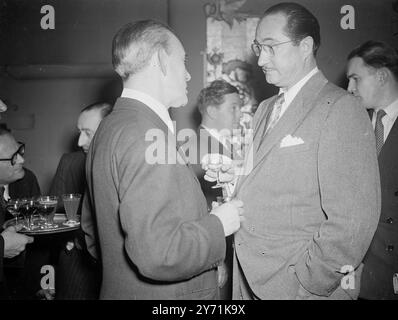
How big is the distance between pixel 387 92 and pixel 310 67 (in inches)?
37.1

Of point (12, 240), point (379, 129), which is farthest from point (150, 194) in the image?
point (379, 129)

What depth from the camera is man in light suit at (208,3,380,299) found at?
4.25 feet

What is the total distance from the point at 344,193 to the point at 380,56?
1410mm

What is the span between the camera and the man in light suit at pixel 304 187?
129 cm

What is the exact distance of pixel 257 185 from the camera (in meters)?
1.45

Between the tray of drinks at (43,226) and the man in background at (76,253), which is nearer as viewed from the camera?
the tray of drinks at (43,226)

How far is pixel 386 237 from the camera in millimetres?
2014

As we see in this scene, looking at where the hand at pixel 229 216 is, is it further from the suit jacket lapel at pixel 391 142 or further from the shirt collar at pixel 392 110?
the shirt collar at pixel 392 110

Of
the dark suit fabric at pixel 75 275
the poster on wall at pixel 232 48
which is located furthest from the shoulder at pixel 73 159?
the poster on wall at pixel 232 48

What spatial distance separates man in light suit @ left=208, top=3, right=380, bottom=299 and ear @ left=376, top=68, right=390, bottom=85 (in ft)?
2.90

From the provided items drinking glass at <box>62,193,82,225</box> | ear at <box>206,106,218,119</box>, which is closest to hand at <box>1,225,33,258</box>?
drinking glass at <box>62,193,82,225</box>

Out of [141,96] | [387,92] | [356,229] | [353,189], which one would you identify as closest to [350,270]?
[356,229]

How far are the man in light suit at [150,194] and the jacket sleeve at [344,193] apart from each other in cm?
37

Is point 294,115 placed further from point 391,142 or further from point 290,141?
point 391,142
